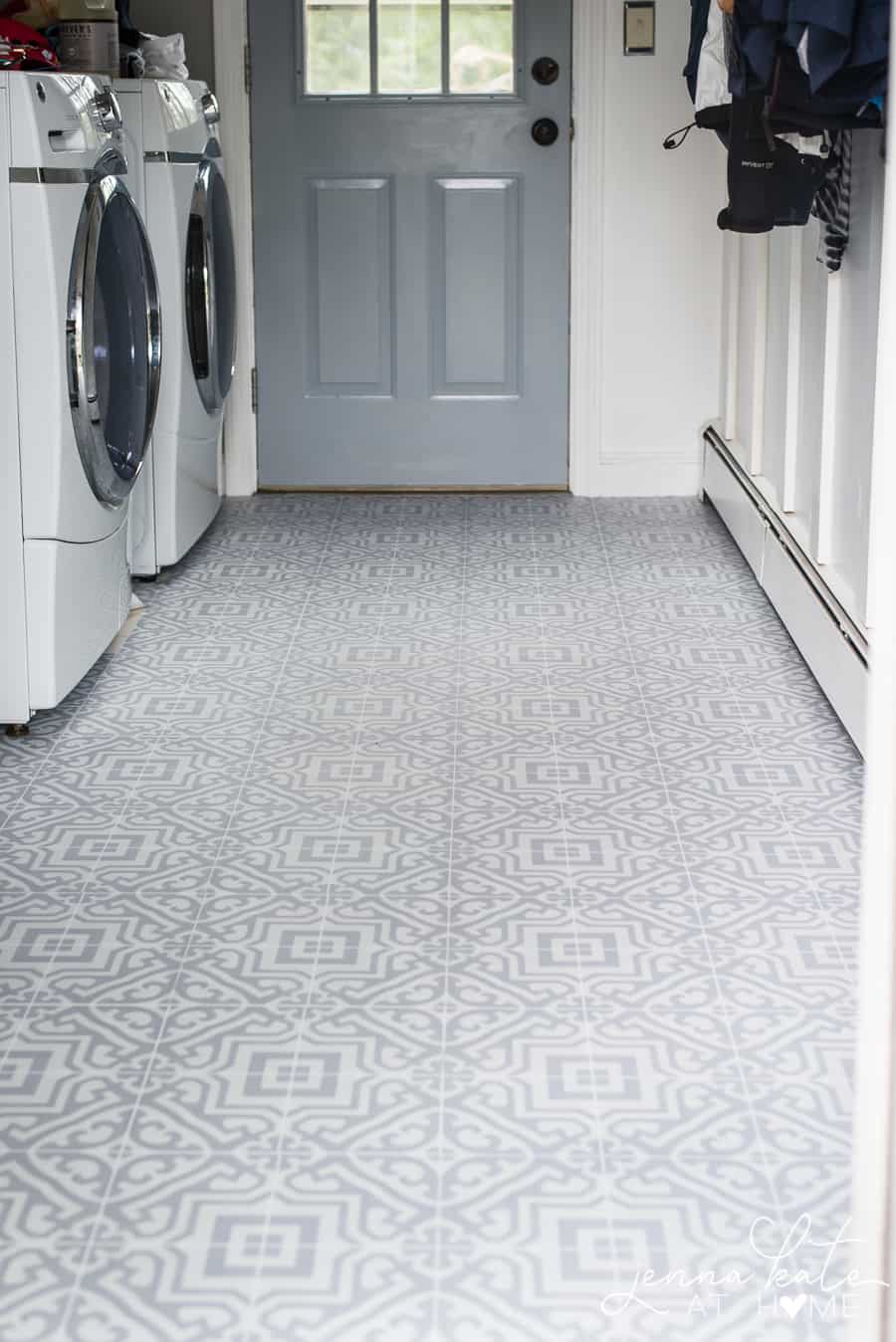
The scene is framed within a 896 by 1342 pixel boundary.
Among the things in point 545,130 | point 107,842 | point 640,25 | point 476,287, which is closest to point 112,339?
point 107,842

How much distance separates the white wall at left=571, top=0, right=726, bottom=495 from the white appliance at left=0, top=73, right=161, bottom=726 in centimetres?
162

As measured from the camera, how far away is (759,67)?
2639mm

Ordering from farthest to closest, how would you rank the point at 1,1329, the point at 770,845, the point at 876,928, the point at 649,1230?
the point at 770,845, the point at 649,1230, the point at 1,1329, the point at 876,928

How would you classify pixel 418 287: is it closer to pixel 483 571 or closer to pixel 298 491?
pixel 298 491

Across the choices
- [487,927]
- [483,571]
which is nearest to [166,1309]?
[487,927]

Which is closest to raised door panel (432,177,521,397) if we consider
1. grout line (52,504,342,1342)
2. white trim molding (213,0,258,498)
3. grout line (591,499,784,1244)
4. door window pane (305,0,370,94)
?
door window pane (305,0,370,94)

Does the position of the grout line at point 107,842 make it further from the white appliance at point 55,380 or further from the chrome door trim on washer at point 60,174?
the chrome door trim on washer at point 60,174

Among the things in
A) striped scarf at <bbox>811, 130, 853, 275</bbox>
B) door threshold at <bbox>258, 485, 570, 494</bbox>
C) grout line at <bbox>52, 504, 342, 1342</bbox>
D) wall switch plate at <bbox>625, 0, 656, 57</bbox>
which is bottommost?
grout line at <bbox>52, 504, 342, 1342</bbox>

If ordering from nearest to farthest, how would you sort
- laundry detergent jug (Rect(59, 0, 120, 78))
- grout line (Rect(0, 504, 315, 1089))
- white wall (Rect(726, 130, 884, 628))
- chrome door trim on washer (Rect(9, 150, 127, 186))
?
grout line (Rect(0, 504, 315, 1089)) → chrome door trim on washer (Rect(9, 150, 127, 186)) → white wall (Rect(726, 130, 884, 628)) → laundry detergent jug (Rect(59, 0, 120, 78))

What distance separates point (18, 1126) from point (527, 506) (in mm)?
2915

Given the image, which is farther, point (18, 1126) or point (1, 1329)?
point (18, 1126)

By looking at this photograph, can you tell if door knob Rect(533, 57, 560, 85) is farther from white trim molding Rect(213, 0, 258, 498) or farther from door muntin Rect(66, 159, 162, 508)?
door muntin Rect(66, 159, 162, 508)

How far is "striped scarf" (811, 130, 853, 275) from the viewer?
9.24 feet

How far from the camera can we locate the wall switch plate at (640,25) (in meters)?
4.29
